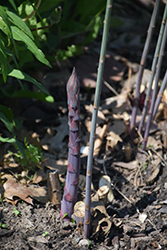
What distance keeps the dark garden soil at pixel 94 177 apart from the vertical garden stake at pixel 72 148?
0.28 feet

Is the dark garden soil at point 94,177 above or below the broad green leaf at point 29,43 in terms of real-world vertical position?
below

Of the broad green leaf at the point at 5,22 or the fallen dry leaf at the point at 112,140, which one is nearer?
the broad green leaf at the point at 5,22

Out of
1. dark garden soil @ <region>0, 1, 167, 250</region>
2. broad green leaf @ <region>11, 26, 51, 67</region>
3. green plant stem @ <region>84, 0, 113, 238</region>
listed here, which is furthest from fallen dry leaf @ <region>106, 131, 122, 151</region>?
broad green leaf @ <region>11, 26, 51, 67</region>

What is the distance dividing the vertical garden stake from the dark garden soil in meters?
0.09

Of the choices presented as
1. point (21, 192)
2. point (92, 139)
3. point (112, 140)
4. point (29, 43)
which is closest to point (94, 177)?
point (112, 140)

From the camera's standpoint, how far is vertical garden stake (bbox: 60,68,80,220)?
102 centimetres

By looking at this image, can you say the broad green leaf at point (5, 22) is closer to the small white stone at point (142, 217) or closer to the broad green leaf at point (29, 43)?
the broad green leaf at point (29, 43)

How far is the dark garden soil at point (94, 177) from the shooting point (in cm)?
121

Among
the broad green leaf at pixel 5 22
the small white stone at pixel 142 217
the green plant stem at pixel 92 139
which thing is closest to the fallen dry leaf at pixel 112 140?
the small white stone at pixel 142 217

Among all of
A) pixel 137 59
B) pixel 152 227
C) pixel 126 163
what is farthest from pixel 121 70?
pixel 152 227

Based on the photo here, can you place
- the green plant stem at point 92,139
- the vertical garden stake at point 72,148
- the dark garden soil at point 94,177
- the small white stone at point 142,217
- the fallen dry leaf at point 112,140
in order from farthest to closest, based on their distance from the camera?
the fallen dry leaf at point 112,140 < the small white stone at point 142,217 < the dark garden soil at point 94,177 < the vertical garden stake at point 72,148 < the green plant stem at point 92,139

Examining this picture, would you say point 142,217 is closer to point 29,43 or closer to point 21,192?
point 21,192

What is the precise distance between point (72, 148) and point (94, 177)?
0.45 meters

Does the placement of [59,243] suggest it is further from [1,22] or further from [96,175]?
[1,22]
